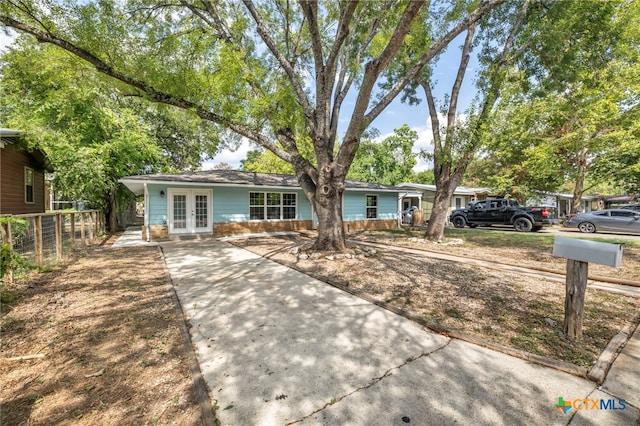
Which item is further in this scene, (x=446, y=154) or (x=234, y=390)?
(x=446, y=154)

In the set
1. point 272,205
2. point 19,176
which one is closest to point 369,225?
point 272,205

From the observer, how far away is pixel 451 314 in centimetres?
343

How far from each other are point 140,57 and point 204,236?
6602mm

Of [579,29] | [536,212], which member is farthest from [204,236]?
[536,212]

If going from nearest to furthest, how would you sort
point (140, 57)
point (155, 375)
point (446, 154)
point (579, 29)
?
point (155, 375) < point (140, 57) < point (579, 29) < point (446, 154)

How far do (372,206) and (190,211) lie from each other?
986 centimetres

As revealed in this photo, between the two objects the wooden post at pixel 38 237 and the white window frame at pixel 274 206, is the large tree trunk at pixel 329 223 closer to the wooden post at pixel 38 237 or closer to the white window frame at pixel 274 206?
the wooden post at pixel 38 237

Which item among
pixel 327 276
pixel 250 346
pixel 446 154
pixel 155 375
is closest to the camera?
pixel 155 375

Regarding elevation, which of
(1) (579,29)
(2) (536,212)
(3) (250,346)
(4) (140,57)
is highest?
(1) (579,29)

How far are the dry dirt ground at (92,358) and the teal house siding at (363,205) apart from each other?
11.1 m

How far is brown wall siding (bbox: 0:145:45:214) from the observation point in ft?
31.1

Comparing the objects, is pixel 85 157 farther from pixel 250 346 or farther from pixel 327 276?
pixel 250 346

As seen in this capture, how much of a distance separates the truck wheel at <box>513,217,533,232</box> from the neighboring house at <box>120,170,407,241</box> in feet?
→ 23.4

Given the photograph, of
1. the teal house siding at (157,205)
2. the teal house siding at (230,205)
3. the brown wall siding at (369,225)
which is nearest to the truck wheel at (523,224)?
the brown wall siding at (369,225)
